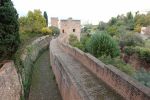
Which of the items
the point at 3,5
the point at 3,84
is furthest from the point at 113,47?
the point at 3,84

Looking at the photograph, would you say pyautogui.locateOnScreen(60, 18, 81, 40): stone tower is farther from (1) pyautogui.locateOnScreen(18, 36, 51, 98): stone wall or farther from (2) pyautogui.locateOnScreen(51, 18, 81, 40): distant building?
(1) pyautogui.locateOnScreen(18, 36, 51, 98): stone wall

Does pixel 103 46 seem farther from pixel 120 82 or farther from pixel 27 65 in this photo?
pixel 120 82

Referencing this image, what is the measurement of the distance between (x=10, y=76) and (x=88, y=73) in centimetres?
394

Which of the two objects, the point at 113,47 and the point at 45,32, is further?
the point at 45,32

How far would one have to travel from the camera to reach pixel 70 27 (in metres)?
41.6

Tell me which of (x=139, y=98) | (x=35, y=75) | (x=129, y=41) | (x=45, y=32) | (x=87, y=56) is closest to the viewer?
(x=139, y=98)

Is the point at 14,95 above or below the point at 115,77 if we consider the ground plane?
below

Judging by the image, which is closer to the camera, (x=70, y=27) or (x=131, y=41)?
(x=131, y=41)

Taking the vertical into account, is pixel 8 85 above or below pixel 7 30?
below

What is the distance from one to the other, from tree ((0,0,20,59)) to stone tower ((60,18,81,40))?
96.4ft

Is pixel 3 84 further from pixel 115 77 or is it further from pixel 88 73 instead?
pixel 88 73

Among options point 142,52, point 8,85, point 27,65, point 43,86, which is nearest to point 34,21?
point 142,52

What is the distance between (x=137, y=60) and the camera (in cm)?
2481

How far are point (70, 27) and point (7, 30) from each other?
30.3 meters
